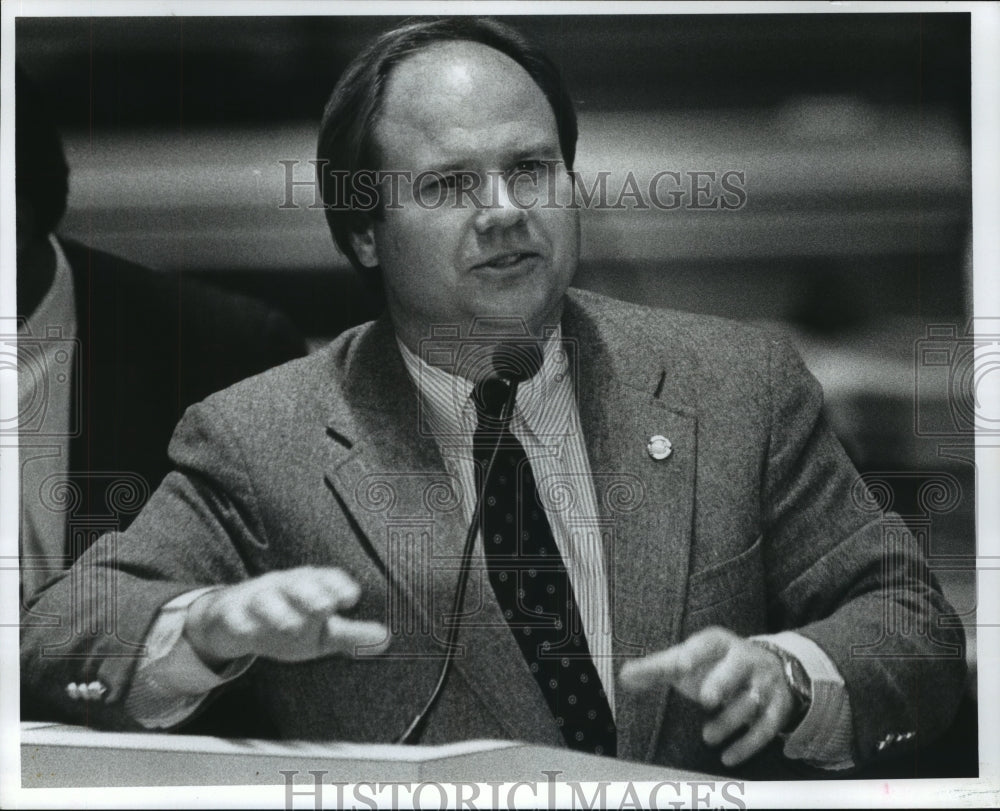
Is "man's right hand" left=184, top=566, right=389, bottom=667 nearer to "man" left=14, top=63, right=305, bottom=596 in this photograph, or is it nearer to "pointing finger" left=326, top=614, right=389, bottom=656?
"pointing finger" left=326, top=614, right=389, bottom=656

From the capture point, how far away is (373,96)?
379 cm

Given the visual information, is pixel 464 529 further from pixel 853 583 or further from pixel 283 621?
pixel 853 583

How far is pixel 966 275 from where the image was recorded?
3.97 m

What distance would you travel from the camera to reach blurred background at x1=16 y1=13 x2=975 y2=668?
3.86 m

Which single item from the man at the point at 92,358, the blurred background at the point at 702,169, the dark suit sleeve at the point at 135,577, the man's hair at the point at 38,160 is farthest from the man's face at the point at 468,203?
the man's hair at the point at 38,160

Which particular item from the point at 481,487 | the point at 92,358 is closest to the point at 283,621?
the point at 481,487

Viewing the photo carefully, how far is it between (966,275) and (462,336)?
1561 mm

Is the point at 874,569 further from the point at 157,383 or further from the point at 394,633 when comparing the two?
the point at 157,383

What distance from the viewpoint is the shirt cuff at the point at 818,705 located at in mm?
3779

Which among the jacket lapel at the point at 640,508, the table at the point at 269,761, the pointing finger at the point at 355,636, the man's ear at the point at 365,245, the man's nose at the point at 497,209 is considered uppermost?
the man's nose at the point at 497,209

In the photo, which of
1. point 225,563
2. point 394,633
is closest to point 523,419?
point 394,633

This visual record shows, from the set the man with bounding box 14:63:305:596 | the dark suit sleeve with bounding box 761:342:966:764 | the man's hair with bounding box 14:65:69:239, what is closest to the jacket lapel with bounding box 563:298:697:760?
the dark suit sleeve with bounding box 761:342:966:764
